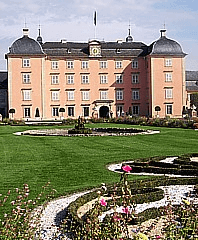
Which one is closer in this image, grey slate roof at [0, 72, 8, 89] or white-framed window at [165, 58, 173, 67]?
white-framed window at [165, 58, 173, 67]

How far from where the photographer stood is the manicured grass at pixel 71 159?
1073 centimetres

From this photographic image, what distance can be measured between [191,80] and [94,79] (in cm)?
1744

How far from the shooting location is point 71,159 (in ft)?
49.9

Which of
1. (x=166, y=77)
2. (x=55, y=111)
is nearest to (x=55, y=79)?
(x=55, y=111)

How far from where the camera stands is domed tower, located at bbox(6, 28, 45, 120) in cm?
5356

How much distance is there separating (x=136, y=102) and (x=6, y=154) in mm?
40987

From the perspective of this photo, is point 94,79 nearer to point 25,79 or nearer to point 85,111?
point 85,111

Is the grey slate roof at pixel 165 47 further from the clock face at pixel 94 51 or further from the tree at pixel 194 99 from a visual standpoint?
the clock face at pixel 94 51

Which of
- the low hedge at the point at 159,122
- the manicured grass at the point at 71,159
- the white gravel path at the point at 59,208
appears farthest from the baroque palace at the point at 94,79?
the white gravel path at the point at 59,208

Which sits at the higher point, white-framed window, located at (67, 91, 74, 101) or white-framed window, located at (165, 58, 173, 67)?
→ white-framed window, located at (165, 58, 173, 67)

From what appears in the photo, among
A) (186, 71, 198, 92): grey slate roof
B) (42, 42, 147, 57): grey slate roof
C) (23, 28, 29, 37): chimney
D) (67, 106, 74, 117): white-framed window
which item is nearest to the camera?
(67, 106, 74, 117): white-framed window

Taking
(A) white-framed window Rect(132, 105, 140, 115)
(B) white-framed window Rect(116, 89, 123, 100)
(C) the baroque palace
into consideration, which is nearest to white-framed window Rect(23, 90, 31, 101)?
(C) the baroque palace

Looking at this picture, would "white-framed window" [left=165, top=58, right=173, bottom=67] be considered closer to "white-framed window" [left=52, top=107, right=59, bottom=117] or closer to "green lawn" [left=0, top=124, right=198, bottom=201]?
"white-framed window" [left=52, top=107, right=59, bottom=117]

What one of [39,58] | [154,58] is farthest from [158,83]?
[39,58]
